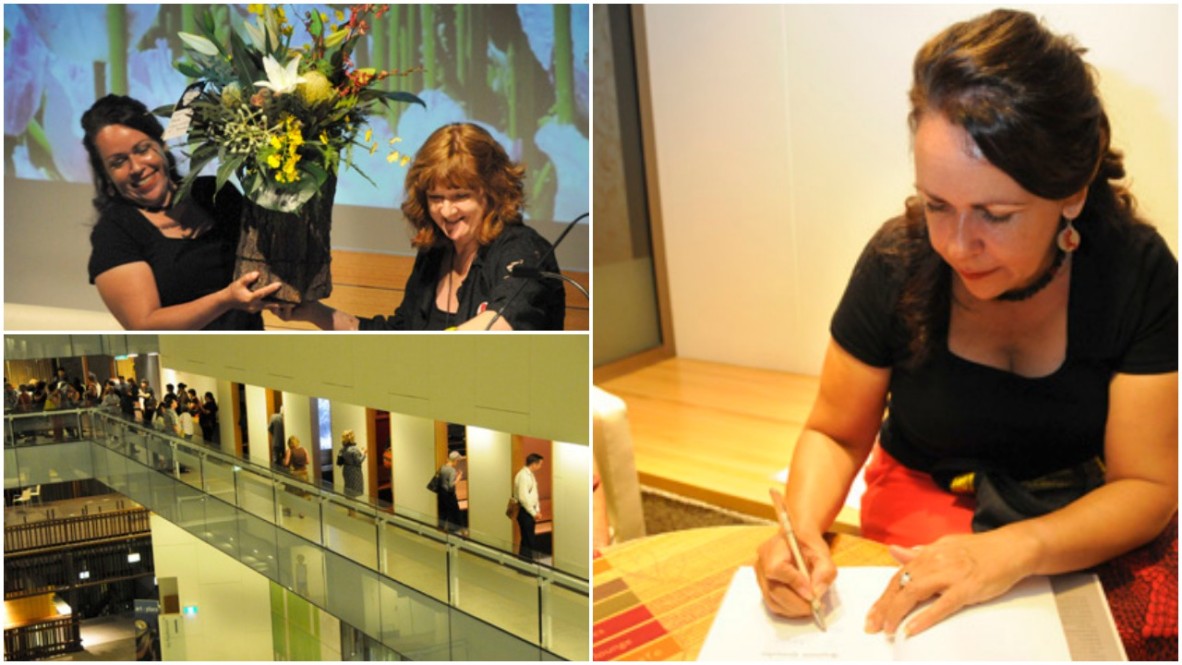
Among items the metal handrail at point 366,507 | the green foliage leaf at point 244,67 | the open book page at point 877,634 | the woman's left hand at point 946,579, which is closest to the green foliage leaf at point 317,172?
the green foliage leaf at point 244,67

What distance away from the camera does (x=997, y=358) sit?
1505 mm

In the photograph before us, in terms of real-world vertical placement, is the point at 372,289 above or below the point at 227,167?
below

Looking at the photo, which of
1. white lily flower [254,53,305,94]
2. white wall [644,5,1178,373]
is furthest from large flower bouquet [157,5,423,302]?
white wall [644,5,1178,373]

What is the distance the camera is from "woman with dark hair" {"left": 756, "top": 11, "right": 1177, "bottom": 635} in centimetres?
124

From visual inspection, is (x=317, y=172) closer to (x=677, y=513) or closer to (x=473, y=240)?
(x=473, y=240)

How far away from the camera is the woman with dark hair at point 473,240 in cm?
115

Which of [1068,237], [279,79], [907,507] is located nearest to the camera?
[279,79]

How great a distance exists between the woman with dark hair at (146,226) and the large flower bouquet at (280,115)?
0.02 metres

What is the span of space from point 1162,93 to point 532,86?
1767mm

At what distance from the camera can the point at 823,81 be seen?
290 cm

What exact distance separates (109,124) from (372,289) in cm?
34

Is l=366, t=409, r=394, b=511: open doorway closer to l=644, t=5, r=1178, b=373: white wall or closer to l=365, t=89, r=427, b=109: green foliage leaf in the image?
l=365, t=89, r=427, b=109: green foliage leaf

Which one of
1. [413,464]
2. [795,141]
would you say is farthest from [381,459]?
[795,141]

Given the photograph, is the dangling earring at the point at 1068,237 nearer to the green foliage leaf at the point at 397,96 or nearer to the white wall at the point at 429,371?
the white wall at the point at 429,371
